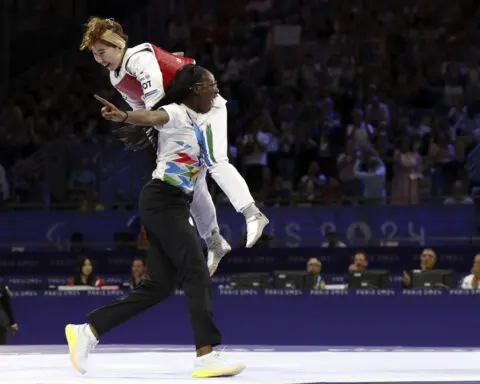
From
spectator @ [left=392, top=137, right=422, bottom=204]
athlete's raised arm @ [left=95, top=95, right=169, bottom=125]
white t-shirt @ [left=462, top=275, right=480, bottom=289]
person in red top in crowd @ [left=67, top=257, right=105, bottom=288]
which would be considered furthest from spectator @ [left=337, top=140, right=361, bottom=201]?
athlete's raised arm @ [left=95, top=95, right=169, bottom=125]

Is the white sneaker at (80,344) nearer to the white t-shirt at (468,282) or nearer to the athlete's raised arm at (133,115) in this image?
the athlete's raised arm at (133,115)

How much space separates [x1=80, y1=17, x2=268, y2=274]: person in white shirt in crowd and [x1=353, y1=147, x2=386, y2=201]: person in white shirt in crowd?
9.39 m

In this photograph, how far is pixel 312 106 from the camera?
17.8 m

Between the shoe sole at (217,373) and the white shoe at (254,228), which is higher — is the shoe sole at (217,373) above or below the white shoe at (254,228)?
below

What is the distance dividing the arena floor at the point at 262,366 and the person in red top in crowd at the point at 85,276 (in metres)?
5.53

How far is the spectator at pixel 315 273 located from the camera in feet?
42.5

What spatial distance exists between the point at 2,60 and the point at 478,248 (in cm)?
986

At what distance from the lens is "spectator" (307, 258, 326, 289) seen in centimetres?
1294

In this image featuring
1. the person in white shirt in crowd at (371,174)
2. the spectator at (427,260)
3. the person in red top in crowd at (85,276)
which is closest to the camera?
the spectator at (427,260)

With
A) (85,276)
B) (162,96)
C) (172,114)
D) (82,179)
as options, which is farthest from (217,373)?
(82,179)

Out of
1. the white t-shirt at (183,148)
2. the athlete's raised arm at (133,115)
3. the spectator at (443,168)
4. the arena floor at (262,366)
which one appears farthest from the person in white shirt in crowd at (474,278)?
the athlete's raised arm at (133,115)

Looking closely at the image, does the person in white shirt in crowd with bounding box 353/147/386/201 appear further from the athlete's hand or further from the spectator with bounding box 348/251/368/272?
the athlete's hand

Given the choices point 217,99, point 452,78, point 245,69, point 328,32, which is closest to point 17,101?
point 245,69

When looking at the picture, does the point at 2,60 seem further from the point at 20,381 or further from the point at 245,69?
the point at 20,381
